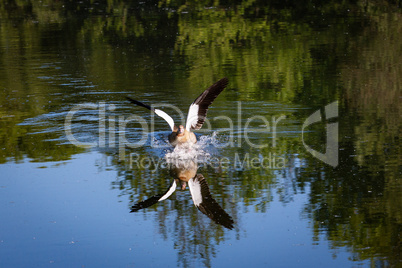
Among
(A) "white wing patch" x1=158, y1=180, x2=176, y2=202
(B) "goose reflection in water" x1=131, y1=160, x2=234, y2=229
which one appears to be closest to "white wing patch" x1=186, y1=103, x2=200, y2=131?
(B) "goose reflection in water" x1=131, y1=160, x2=234, y2=229

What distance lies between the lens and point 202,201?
724cm

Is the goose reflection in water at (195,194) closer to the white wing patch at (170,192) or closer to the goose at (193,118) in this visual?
the white wing patch at (170,192)

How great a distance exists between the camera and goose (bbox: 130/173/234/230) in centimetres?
684

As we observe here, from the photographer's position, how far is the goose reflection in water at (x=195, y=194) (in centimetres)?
690

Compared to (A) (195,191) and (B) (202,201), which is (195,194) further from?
(B) (202,201)

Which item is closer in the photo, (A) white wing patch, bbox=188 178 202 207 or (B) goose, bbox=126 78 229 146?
(A) white wing patch, bbox=188 178 202 207

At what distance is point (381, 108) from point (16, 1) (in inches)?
955

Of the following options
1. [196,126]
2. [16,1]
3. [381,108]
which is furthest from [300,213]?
[16,1]

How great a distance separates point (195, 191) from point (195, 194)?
0.10 metres

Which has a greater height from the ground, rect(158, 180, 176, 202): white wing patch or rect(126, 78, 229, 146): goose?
rect(126, 78, 229, 146): goose

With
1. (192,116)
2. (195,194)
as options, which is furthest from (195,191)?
(192,116)

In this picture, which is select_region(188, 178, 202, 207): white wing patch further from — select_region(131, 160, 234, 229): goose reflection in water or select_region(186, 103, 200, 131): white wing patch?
select_region(186, 103, 200, 131): white wing patch

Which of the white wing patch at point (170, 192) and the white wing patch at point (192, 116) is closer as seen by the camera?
the white wing patch at point (170, 192)

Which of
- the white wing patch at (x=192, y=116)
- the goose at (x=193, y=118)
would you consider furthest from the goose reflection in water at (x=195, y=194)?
the white wing patch at (x=192, y=116)
